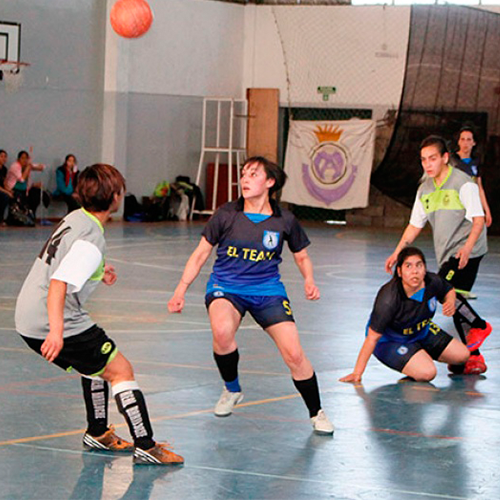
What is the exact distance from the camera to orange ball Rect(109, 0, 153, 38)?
19312 mm

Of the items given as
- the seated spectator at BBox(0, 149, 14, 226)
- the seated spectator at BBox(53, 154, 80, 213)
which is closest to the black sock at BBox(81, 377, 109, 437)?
the seated spectator at BBox(0, 149, 14, 226)

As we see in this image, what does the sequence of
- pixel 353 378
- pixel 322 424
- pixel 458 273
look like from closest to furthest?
pixel 322 424 → pixel 353 378 → pixel 458 273

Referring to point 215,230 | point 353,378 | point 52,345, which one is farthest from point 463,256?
point 52,345

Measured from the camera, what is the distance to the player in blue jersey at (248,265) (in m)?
5.74

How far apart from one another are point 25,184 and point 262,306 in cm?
1525

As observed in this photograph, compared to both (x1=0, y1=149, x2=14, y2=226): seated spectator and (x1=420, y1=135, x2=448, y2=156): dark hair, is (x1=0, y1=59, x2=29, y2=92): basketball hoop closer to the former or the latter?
(x1=0, y1=149, x2=14, y2=226): seated spectator

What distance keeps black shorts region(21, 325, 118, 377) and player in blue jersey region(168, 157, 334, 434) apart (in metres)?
0.90

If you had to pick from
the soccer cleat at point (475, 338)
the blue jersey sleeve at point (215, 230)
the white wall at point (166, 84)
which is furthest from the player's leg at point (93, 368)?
the white wall at point (166, 84)

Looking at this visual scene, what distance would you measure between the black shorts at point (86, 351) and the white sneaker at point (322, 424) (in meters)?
1.22

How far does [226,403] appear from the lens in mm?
5875

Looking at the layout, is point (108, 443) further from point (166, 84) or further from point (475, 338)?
point (166, 84)

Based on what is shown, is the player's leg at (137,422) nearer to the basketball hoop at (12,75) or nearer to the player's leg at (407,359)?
the player's leg at (407,359)

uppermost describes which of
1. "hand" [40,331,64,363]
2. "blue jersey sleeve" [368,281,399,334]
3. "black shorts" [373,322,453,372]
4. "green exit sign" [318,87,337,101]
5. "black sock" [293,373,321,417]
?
"green exit sign" [318,87,337,101]

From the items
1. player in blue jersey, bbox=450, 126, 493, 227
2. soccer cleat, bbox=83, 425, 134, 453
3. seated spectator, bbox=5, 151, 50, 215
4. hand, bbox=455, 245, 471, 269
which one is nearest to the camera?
soccer cleat, bbox=83, 425, 134, 453
